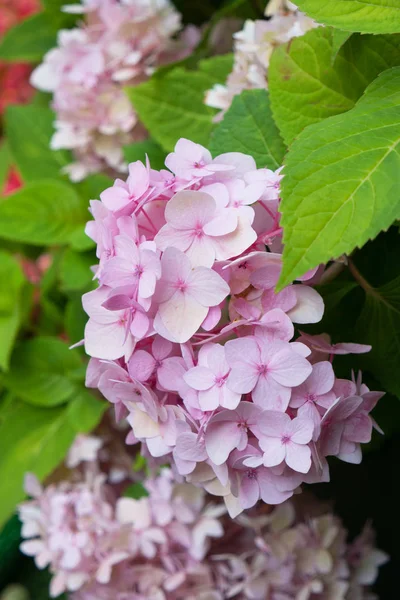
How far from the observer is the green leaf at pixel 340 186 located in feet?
0.83

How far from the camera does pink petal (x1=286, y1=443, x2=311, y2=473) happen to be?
280 millimetres

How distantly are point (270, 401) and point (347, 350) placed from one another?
4 centimetres

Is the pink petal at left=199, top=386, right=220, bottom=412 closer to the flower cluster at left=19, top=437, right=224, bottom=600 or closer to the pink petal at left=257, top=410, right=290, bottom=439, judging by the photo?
the pink petal at left=257, top=410, right=290, bottom=439

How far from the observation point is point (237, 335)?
0.97 ft

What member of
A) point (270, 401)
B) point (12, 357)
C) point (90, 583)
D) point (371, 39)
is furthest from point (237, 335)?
point (12, 357)

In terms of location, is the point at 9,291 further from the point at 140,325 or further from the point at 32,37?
the point at 140,325

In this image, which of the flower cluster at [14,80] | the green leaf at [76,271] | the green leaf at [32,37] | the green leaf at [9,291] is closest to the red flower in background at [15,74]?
the flower cluster at [14,80]

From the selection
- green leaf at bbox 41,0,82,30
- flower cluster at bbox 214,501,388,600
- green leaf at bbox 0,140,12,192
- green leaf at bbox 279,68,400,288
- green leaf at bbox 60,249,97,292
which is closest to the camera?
green leaf at bbox 279,68,400,288

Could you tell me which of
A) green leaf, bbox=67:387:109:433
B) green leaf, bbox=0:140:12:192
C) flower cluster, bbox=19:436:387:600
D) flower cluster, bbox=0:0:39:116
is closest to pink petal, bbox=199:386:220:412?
flower cluster, bbox=19:436:387:600

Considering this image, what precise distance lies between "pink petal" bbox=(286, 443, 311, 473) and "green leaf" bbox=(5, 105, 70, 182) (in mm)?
530

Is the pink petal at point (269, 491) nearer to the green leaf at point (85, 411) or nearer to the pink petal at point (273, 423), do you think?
the pink petal at point (273, 423)

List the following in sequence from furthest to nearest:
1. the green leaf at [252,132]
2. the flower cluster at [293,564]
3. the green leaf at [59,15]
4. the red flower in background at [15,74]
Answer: the red flower in background at [15,74]
the green leaf at [59,15]
the flower cluster at [293,564]
the green leaf at [252,132]

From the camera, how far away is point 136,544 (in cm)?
51

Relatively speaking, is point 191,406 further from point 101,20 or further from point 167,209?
point 101,20
